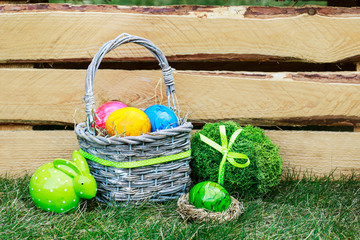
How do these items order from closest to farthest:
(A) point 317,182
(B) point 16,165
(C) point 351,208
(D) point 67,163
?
1. (D) point 67,163
2. (C) point 351,208
3. (A) point 317,182
4. (B) point 16,165

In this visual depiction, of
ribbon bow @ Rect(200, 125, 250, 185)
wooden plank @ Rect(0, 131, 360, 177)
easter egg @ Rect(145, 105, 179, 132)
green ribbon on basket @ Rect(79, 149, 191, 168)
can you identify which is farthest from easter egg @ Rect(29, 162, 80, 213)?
ribbon bow @ Rect(200, 125, 250, 185)

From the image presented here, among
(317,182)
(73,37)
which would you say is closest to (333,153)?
(317,182)

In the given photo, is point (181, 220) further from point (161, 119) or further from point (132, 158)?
point (161, 119)

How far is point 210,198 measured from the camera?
181 centimetres

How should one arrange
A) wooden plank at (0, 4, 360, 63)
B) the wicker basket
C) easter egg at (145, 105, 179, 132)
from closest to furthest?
1. the wicker basket
2. easter egg at (145, 105, 179, 132)
3. wooden plank at (0, 4, 360, 63)

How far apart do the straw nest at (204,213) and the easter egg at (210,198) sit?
0.08ft

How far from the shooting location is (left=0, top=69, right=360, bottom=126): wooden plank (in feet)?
8.05

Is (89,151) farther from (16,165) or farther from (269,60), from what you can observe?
(269,60)

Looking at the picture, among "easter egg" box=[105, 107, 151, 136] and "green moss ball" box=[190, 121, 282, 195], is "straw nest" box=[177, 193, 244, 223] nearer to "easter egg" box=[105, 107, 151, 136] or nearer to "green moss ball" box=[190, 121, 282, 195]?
"green moss ball" box=[190, 121, 282, 195]

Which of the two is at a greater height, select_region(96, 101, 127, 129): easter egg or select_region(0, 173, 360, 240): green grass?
select_region(96, 101, 127, 129): easter egg

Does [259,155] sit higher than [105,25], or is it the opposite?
[105,25]

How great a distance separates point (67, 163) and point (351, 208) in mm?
1538

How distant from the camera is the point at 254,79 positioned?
2.46 m

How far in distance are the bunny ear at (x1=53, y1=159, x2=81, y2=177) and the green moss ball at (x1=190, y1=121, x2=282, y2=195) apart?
0.69 metres
